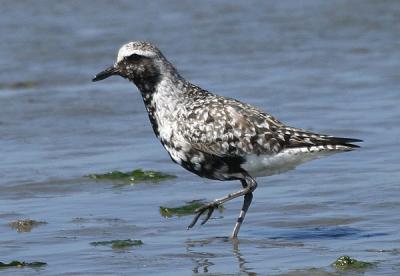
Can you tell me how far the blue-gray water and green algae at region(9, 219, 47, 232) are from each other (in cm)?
8

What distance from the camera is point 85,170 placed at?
1279cm

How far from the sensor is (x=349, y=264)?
9070 mm

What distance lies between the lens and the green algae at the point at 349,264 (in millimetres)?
9062

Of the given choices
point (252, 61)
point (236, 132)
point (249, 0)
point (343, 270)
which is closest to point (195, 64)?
point (252, 61)

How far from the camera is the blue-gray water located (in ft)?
32.4

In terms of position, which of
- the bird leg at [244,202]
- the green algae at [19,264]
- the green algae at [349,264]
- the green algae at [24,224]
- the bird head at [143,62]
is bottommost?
the green algae at [19,264]

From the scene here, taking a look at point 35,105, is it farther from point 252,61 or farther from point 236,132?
point 236,132

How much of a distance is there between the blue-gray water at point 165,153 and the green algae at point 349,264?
0.07 m

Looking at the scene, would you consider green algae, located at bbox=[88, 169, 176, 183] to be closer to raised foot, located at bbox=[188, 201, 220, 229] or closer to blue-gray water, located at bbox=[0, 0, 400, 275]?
blue-gray water, located at bbox=[0, 0, 400, 275]

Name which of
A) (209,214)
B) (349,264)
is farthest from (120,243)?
(349,264)

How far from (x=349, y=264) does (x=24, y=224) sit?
3.07 meters

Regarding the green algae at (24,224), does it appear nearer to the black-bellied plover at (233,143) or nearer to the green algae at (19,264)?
the green algae at (19,264)

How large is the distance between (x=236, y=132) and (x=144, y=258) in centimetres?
157

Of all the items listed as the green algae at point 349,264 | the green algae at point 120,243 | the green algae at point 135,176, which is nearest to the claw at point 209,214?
the green algae at point 120,243
